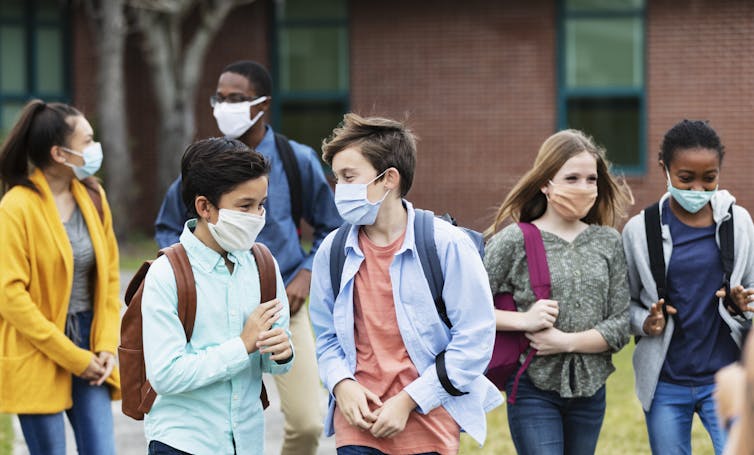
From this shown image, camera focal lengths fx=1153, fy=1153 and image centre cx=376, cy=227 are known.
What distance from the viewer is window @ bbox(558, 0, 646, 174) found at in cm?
1820

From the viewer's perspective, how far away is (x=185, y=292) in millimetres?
4090

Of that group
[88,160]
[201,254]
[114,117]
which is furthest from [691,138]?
[114,117]

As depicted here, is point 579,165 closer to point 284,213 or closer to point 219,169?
point 284,213

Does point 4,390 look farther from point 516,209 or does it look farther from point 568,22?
point 568,22

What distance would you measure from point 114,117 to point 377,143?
14.6 metres

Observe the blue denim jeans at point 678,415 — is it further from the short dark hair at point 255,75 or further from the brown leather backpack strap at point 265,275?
the short dark hair at point 255,75

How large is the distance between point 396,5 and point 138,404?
15045mm

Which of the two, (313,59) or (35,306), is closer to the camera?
(35,306)

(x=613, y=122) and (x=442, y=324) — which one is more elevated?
(x=613, y=122)

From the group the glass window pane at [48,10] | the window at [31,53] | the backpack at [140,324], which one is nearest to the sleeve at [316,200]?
the backpack at [140,324]

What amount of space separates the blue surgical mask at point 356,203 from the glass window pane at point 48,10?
54.1ft

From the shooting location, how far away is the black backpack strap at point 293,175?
5.91 meters

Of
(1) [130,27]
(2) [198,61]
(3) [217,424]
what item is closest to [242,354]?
(3) [217,424]

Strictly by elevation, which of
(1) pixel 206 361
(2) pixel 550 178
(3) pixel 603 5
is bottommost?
(1) pixel 206 361
